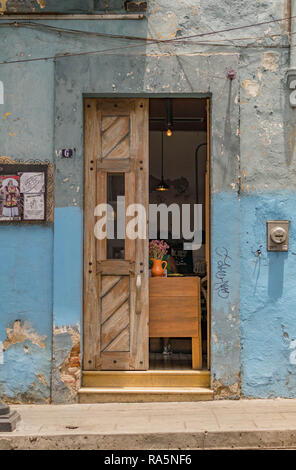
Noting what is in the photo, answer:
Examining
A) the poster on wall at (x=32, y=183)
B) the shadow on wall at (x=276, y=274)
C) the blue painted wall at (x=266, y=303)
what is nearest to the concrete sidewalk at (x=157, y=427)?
the blue painted wall at (x=266, y=303)

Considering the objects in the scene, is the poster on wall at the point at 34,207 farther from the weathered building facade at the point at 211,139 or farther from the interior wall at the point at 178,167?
the interior wall at the point at 178,167

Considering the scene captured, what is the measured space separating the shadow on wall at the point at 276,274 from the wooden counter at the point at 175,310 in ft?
2.94

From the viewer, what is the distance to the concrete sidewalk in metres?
5.11

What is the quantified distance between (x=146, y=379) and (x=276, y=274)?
185 cm

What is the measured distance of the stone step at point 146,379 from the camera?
6.37 m

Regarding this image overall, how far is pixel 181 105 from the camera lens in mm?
8188

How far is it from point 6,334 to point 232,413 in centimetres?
254

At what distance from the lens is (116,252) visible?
6.56m

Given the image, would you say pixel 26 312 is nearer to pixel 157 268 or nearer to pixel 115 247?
pixel 115 247

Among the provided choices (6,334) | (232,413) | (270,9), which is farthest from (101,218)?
(270,9)

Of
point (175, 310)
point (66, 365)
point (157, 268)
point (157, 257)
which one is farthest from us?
point (157, 257)

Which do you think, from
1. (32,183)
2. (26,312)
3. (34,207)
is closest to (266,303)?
(26,312)

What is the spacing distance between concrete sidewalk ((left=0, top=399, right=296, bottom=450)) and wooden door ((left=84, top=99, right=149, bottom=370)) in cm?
75
